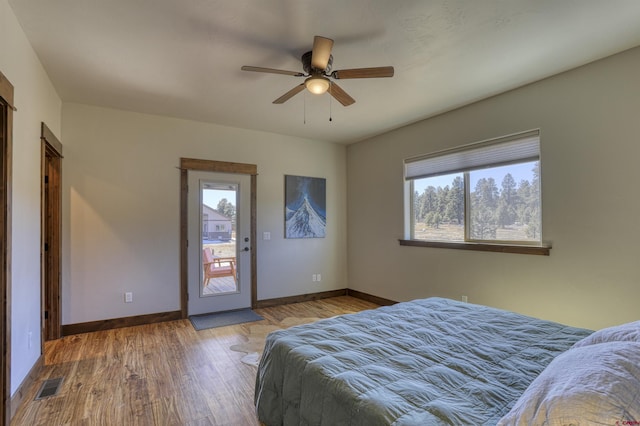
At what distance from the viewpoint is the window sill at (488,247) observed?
3064 millimetres

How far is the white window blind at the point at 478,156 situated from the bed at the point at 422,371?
6.17 ft

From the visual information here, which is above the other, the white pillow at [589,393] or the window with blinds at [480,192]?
the window with blinds at [480,192]

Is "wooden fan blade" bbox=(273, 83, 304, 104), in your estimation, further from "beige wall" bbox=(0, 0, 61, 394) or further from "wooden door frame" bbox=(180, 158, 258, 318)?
"wooden door frame" bbox=(180, 158, 258, 318)

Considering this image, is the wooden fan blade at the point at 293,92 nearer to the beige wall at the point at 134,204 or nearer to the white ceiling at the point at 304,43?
the white ceiling at the point at 304,43

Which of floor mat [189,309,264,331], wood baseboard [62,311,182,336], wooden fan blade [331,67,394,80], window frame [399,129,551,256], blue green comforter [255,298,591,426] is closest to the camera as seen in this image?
blue green comforter [255,298,591,426]

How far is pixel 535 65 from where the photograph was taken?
9.13 ft

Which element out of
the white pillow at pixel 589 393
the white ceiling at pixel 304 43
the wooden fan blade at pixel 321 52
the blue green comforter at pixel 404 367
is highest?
the white ceiling at pixel 304 43

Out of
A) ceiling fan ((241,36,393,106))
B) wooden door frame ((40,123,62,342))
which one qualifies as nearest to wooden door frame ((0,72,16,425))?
ceiling fan ((241,36,393,106))

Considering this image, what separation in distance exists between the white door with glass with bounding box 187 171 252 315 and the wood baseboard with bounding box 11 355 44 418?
169cm

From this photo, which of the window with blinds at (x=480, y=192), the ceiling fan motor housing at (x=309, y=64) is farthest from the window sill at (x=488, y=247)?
the ceiling fan motor housing at (x=309, y=64)

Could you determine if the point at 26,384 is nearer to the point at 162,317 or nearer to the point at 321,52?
the point at 162,317

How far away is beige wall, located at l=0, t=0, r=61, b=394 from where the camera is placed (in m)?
2.13

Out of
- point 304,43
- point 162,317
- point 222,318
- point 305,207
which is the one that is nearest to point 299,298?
point 222,318

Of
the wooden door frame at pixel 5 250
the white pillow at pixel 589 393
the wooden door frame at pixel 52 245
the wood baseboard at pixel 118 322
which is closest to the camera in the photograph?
the white pillow at pixel 589 393
